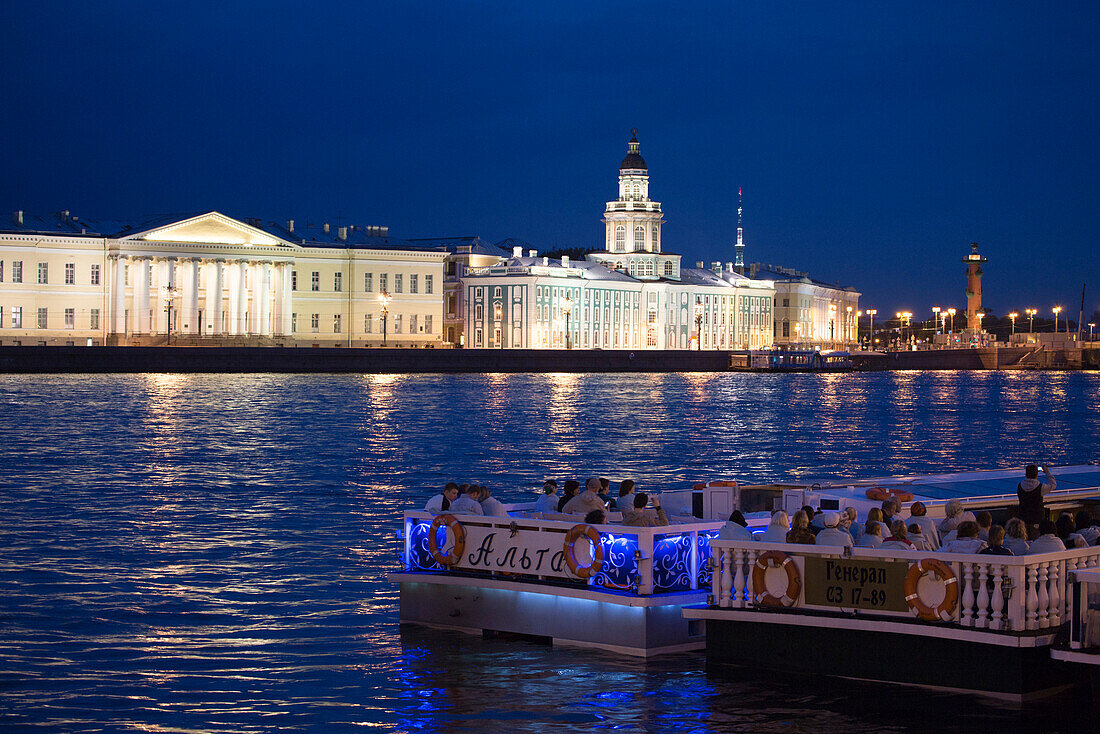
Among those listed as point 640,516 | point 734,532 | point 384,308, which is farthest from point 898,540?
point 384,308

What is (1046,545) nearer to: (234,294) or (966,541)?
(966,541)

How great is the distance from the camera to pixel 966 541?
11.4 meters

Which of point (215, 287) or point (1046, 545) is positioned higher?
point (215, 287)

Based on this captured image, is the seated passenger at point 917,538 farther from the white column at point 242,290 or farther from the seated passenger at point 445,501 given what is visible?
the white column at point 242,290

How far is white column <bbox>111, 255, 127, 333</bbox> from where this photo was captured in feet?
328

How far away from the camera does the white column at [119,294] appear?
10012 cm

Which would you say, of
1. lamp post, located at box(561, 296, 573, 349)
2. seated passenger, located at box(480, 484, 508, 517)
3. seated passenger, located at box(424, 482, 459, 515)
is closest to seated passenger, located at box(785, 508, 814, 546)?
seated passenger, located at box(480, 484, 508, 517)

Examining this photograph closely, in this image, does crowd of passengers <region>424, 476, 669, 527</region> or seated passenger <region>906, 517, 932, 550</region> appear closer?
seated passenger <region>906, 517, 932, 550</region>

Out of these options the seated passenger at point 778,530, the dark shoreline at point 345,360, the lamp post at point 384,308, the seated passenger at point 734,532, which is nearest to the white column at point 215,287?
the dark shoreline at point 345,360

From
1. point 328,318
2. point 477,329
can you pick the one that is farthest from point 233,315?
point 477,329

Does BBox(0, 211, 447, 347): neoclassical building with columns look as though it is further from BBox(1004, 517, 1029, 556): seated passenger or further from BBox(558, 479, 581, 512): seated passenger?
BBox(1004, 517, 1029, 556): seated passenger

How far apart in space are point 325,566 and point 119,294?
85.5 m

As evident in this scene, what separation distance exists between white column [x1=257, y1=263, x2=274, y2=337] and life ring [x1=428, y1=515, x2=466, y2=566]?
95.2m

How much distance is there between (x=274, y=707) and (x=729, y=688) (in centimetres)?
350
